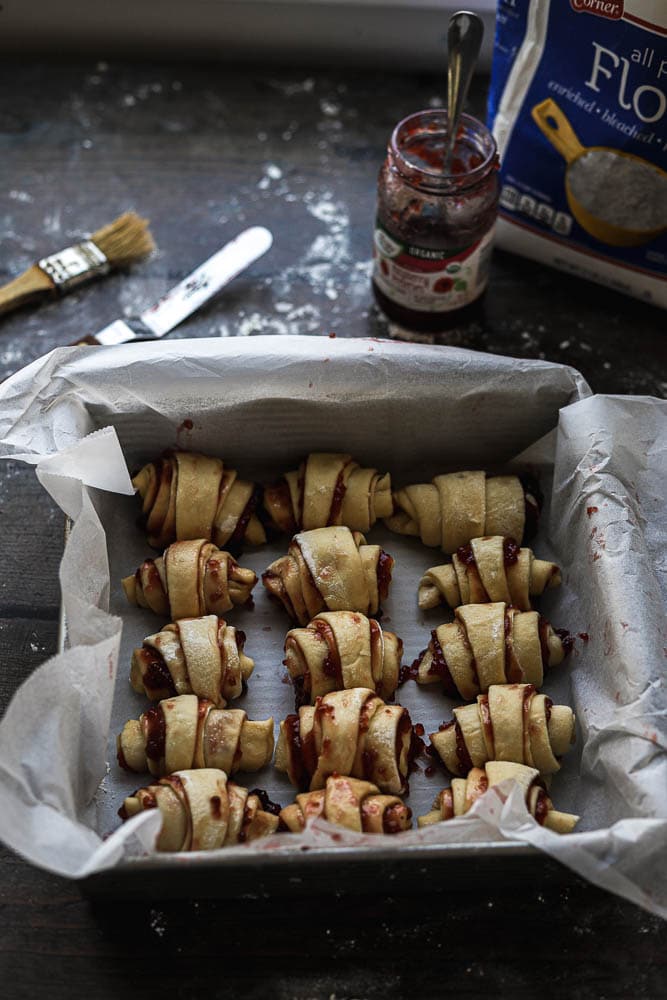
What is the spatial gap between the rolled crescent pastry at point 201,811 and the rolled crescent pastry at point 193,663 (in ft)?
0.48

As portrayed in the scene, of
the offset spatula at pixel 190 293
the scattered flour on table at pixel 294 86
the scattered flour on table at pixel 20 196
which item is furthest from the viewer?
the scattered flour on table at pixel 294 86

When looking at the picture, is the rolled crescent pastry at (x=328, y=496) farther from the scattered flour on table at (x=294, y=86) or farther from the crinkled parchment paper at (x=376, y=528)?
the scattered flour on table at (x=294, y=86)

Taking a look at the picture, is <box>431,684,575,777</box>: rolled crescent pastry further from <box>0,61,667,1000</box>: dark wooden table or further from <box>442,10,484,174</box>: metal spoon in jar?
<box>442,10,484,174</box>: metal spoon in jar

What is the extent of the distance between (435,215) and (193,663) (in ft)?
2.79

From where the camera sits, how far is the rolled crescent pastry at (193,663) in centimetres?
150

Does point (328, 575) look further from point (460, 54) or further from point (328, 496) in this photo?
point (460, 54)

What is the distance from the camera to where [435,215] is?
1.72m

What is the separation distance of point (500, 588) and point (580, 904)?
0.47m

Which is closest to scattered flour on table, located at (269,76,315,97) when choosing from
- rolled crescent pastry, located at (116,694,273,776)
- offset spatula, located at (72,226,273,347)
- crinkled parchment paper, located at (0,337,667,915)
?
offset spatula, located at (72,226,273,347)

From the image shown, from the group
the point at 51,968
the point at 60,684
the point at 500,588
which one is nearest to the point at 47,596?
the point at 60,684

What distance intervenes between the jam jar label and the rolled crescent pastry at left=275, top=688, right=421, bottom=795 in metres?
0.75

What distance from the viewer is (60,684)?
130 centimetres

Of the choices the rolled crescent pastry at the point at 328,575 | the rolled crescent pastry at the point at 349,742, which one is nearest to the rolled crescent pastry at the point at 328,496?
the rolled crescent pastry at the point at 328,575

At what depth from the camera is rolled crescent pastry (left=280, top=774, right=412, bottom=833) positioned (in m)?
1.34
